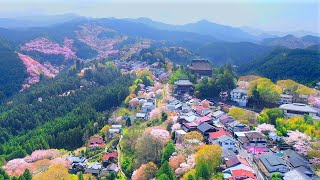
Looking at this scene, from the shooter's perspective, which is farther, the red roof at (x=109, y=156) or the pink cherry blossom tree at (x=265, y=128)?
the pink cherry blossom tree at (x=265, y=128)

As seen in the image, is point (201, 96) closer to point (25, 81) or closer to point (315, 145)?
point (315, 145)

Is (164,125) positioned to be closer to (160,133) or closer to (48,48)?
(160,133)

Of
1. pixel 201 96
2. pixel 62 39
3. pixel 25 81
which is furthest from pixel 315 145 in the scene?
pixel 62 39

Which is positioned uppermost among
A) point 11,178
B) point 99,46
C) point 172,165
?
point 172,165

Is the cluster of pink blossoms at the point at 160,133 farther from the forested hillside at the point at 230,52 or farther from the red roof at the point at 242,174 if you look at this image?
the forested hillside at the point at 230,52

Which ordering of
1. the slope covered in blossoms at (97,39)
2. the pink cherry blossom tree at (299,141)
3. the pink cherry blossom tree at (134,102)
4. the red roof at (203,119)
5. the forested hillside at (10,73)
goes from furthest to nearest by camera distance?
the slope covered in blossoms at (97,39)
the forested hillside at (10,73)
the pink cherry blossom tree at (134,102)
the red roof at (203,119)
the pink cherry blossom tree at (299,141)

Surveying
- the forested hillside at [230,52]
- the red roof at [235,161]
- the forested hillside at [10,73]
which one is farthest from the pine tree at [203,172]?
the forested hillside at [230,52]

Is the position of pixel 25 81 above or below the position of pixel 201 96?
below

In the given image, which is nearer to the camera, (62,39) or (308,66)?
(308,66)

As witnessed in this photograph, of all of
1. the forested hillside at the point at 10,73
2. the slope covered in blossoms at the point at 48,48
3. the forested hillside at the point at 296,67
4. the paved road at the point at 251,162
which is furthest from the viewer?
the slope covered in blossoms at the point at 48,48
